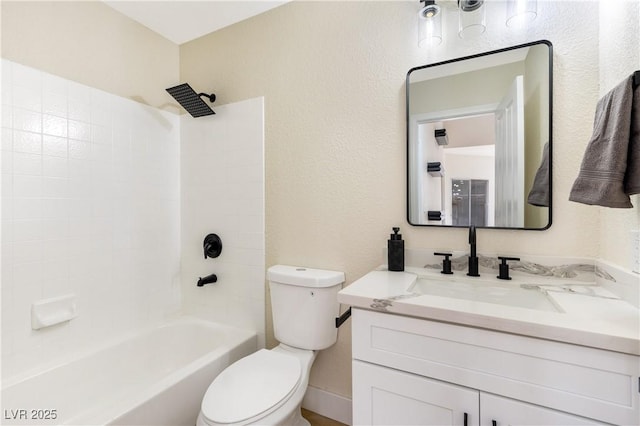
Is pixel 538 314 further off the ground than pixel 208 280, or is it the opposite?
pixel 538 314

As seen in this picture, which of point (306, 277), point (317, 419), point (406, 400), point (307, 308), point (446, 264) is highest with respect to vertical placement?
point (446, 264)

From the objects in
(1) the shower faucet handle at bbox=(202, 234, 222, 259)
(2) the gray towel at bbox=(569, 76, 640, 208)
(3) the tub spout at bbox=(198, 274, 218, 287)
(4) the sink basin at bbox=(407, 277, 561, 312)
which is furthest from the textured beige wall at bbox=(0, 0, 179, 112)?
(2) the gray towel at bbox=(569, 76, 640, 208)

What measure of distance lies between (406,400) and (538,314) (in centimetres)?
47

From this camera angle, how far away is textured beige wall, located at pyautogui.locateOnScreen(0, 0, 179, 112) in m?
1.44

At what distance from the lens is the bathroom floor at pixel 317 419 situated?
63.6 inches

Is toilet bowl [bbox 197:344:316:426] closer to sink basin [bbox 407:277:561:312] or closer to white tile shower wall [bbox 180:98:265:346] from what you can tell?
white tile shower wall [bbox 180:98:265:346]

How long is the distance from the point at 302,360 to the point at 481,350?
902 mm

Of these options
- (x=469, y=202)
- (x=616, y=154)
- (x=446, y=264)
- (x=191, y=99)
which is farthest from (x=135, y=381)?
(x=616, y=154)

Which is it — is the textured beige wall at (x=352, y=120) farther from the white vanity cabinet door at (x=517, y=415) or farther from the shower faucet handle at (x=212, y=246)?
the white vanity cabinet door at (x=517, y=415)

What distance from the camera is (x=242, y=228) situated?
6.31 feet

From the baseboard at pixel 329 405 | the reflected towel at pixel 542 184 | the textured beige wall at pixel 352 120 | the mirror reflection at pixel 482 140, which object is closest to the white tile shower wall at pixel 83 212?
the textured beige wall at pixel 352 120

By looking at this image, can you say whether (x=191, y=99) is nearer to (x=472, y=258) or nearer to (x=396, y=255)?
(x=396, y=255)

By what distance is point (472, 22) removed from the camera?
1.31 meters

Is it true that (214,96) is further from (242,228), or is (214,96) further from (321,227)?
(321,227)
